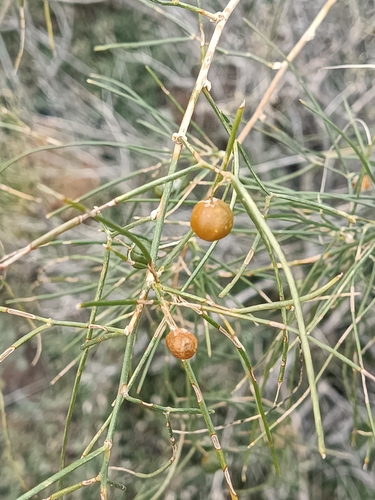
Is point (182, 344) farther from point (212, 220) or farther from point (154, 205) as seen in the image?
point (154, 205)

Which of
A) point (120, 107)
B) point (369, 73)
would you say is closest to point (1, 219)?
point (120, 107)

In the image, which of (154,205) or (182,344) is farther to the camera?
(154,205)

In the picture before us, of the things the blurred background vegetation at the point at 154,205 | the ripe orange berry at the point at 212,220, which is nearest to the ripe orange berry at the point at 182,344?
the ripe orange berry at the point at 212,220

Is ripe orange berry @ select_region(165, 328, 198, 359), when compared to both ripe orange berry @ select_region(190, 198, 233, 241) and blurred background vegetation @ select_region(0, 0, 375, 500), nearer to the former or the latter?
ripe orange berry @ select_region(190, 198, 233, 241)

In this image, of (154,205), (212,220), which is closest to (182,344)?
(212,220)

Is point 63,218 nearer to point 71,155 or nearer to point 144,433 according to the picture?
point 71,155

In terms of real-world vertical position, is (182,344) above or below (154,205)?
below

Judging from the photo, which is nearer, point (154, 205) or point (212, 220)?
point (212, 220)
